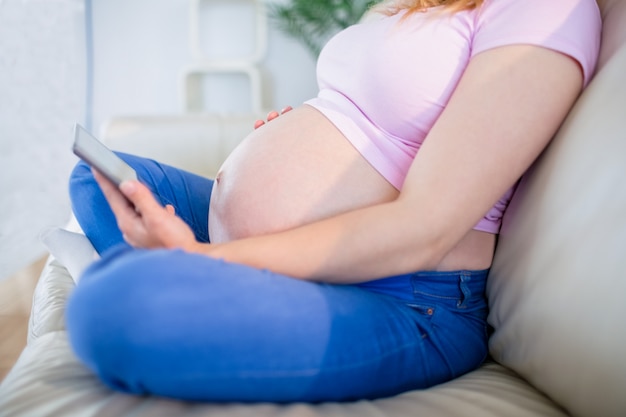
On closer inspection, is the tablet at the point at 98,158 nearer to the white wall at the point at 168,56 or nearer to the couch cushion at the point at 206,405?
the couch cushion at the point at 206,405

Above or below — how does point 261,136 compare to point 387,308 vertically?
above

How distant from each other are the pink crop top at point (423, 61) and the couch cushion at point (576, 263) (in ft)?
0.20

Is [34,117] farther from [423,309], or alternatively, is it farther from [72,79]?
[423,309]

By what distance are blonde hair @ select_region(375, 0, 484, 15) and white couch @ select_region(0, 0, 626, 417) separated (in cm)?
18

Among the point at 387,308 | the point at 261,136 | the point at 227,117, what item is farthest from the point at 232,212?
A: the point at 227,117

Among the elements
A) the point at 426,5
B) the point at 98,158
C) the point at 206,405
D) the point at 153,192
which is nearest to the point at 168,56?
the point at 153,192

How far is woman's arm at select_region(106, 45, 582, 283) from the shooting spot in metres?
0.62

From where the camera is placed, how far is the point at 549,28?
652 mm

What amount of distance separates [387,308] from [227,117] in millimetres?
1348

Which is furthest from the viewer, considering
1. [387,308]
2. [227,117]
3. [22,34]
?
Result: [22,34]

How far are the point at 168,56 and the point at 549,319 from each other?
9.18 ft

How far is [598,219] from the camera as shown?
0.59 metres

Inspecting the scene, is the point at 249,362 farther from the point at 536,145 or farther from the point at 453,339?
the point at 536,145

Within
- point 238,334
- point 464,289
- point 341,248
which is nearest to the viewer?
point 238,334
